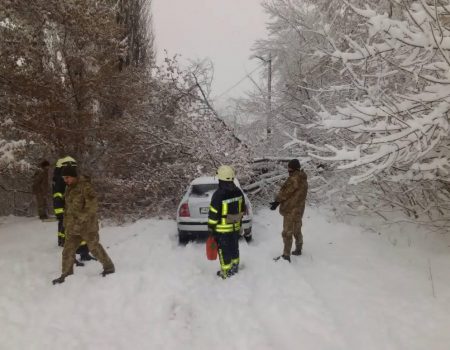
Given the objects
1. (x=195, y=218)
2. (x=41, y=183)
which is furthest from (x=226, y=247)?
(x=41, y=183)

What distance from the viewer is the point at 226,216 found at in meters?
6.36

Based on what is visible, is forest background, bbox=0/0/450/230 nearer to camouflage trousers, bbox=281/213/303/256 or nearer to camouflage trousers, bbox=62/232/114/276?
camouflage trousers, bbox=281/213/303/256

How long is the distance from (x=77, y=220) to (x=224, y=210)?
2.23m

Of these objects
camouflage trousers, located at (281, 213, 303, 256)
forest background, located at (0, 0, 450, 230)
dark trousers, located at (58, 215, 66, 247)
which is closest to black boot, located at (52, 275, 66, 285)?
dark trousers, located at (58, 215, 66, 247)

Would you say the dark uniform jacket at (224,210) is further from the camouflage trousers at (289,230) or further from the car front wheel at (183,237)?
the car front wheel at (183,237)

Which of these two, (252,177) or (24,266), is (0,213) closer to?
(252,177)

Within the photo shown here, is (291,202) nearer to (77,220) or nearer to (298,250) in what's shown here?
(298,250)

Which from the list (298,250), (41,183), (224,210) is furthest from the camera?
(41,183)

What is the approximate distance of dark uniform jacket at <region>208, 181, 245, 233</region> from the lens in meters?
6.30

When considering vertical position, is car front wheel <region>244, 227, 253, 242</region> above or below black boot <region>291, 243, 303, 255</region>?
above

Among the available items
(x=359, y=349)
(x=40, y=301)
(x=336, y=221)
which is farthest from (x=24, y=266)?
(x=336, y=221)

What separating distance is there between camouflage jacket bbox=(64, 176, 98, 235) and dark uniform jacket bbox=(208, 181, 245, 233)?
182 cm

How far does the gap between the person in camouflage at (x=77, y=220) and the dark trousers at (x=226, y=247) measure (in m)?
1.81

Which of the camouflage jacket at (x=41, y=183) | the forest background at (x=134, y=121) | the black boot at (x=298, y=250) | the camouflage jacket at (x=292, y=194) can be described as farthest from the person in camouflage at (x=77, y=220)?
the camouflage jacket at (x=41, y=183)
